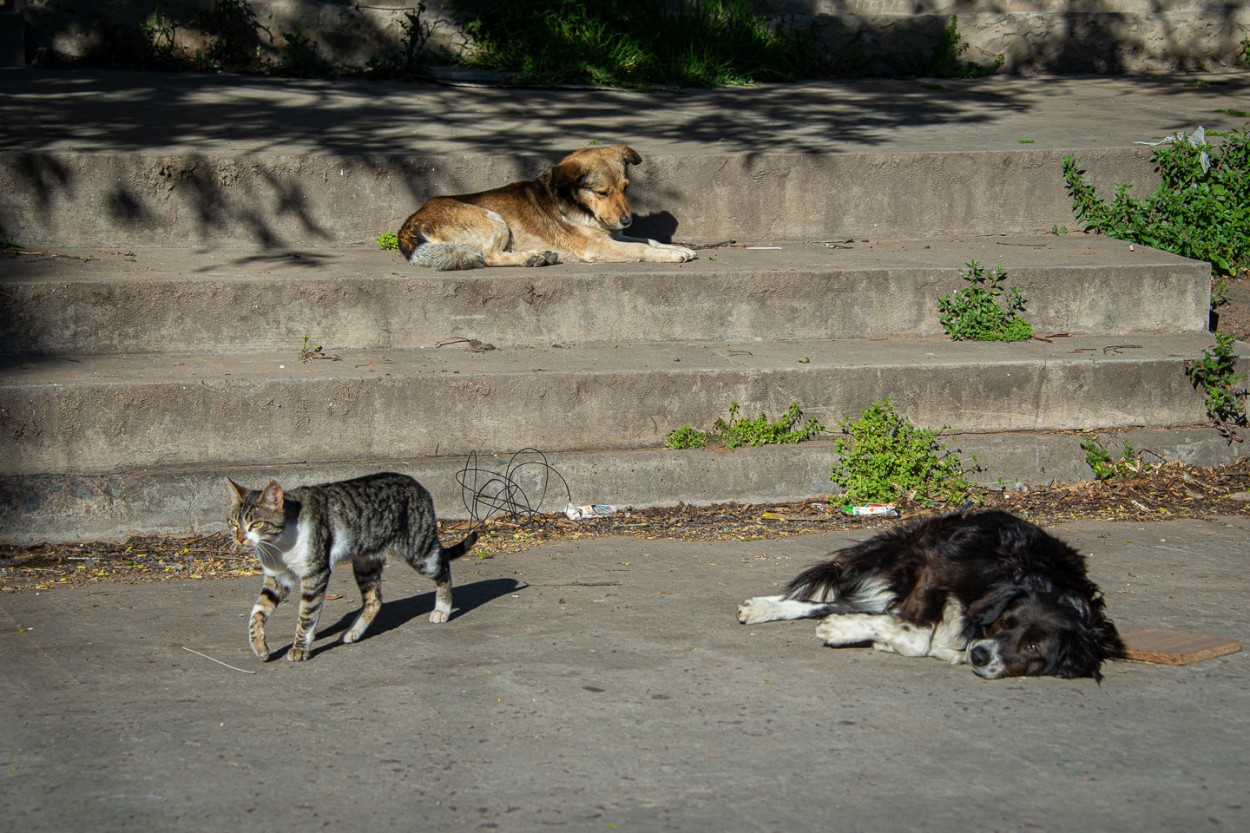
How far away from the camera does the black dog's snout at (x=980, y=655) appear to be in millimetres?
4691

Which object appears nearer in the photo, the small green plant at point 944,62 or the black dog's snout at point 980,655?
the black dog's snout at point 980,655

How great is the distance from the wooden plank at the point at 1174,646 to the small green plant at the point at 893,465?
6.62 ft

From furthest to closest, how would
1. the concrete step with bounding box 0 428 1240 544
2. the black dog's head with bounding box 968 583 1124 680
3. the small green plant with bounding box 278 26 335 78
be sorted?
the small green plant with bounding box 278 26 335 78 → the concrete step with bounding box 0 428 1240 544 → the black dog's head with bounding box 968 583 1124 680

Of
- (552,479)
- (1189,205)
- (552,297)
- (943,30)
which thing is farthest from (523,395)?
(943,30)

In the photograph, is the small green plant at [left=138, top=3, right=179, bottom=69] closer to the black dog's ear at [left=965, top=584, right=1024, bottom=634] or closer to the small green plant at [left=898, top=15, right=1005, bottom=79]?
the small green plant at [left=898, top=15, right=1005, bottom=79]

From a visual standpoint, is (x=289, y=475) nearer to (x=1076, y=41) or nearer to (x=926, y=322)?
(x=926, y=322)

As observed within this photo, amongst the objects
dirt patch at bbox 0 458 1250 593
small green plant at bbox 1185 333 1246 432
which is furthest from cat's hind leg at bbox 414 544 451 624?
small green plant at bbox 1185 333 1246 432

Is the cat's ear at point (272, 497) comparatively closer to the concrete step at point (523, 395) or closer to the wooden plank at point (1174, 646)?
the concrete step at point (523, 395)

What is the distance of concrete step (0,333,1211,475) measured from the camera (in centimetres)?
657

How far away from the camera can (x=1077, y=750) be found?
13.6ft

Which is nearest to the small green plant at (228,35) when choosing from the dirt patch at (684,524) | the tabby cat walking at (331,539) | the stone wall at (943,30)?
the stone wall at (943,30)

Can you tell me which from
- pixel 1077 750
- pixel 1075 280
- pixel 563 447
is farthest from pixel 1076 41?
pixel 1077 750

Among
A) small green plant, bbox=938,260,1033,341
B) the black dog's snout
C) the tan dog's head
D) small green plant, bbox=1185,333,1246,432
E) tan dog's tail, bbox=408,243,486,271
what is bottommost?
the black dog's snout

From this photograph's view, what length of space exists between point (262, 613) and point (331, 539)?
1.28 feet
